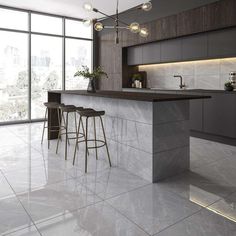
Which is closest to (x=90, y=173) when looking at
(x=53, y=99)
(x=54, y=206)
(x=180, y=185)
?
(x=54, y=206)

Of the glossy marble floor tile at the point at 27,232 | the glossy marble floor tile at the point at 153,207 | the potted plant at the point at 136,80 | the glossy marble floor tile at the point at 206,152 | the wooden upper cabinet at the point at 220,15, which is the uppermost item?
the wooden upper cabinet at the point at 220,15

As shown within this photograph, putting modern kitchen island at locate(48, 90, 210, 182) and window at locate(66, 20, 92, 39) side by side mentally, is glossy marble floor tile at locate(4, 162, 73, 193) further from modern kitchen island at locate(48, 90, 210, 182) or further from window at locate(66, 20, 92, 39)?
window at locate(66, 20, 92, 39)

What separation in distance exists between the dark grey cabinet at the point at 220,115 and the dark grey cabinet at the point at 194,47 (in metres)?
0.97

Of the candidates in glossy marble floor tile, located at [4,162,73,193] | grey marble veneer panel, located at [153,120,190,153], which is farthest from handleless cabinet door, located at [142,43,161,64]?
glossy marble floor tile, located at [4,162,73,193]

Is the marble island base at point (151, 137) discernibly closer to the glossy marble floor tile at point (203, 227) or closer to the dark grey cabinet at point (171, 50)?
the glossy marble floor tile at point (203, 227)

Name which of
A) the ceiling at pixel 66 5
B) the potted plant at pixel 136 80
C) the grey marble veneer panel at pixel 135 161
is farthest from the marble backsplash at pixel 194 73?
the grey marble veneer panel at pixel 135 161

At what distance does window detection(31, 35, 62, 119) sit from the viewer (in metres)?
7.18

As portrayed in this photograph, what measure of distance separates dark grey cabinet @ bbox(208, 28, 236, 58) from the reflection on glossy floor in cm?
197

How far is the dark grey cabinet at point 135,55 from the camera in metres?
6.61

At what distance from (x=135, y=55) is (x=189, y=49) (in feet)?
6.02

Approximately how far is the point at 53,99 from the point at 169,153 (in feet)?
9.92

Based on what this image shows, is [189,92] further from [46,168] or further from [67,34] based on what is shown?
[67,34]

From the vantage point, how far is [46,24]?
7203 mm

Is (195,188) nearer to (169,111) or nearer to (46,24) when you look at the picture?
(169,111)
